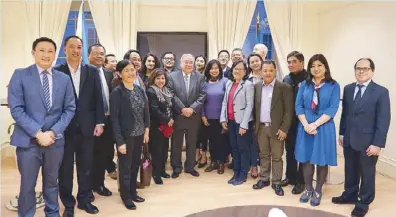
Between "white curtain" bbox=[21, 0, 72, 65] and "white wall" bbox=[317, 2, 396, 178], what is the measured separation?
3925mm

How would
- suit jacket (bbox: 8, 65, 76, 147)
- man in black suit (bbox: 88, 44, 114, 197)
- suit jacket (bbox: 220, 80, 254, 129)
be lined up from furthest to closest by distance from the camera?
suit jacket (bbox: 220, 80, 254, 129) < man in black suit (bbox: 88, 44, 114, 197) < suit jacket (bbox: 8, 65, 76, 147)

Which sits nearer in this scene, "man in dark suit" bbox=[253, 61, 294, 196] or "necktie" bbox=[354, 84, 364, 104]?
"necktie" bbox=[354, 84, 364, 104]

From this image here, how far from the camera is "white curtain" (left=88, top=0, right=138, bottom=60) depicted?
551 cm

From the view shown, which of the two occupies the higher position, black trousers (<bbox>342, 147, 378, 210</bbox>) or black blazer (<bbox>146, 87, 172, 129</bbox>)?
black blazer (<bbox>146, 87, 172, 129</bbox>)

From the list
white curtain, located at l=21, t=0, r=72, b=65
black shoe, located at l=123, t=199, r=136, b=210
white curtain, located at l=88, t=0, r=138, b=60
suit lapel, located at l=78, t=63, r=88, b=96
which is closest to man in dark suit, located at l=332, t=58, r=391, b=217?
black shoe, located at l=123, t=199, r=136, b=210

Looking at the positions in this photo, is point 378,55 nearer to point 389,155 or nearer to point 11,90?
point 389,155

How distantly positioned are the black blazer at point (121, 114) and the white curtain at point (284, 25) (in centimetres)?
334

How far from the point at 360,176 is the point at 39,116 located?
2875mm

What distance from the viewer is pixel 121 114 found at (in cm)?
333

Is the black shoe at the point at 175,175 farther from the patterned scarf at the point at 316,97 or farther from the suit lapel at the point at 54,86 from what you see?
the suit lapel at the point at 54,86

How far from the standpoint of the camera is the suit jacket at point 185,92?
4297 mm

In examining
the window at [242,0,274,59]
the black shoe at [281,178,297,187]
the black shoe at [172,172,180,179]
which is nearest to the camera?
the black shoe at [281,178,297,187]

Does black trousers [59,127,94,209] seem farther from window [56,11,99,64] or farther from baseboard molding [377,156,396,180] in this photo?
baseboard molding [377,156,396,180]

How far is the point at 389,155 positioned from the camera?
180 inches
